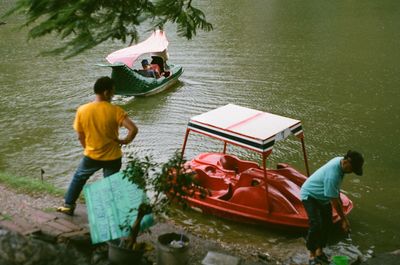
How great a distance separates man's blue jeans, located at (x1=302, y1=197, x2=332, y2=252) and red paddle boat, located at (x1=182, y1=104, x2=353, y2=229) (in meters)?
1.26

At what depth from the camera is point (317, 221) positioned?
6871mm

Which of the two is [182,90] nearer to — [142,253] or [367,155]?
[367,155]

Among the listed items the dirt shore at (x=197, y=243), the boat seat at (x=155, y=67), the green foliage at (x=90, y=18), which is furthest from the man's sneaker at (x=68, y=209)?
the boat seat at (x=155, y=67)

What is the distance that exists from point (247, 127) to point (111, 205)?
344cm

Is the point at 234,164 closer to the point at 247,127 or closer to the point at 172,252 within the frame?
the point at 247,127

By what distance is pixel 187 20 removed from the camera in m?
5.49

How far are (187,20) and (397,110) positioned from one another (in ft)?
37.9

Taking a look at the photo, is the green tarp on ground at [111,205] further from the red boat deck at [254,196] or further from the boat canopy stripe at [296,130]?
the boat canopy stripe at [296,130]

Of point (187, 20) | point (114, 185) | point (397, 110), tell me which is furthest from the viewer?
point (397, 110)

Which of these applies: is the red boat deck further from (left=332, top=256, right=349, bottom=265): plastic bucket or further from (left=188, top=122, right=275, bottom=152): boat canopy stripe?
(left=332, top=256, right=349, bottom=265): plastic bucket

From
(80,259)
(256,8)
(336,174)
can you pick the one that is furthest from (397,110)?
(256,8)

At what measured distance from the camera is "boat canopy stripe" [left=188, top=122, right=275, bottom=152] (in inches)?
320

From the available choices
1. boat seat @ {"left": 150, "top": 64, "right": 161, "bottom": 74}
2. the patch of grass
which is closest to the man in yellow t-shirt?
the patch of grass

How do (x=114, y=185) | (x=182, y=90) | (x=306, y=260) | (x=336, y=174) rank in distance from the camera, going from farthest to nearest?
(x=182, y=90), (x=306, y=260), (x=336, y=174), (x=114, y=185)
